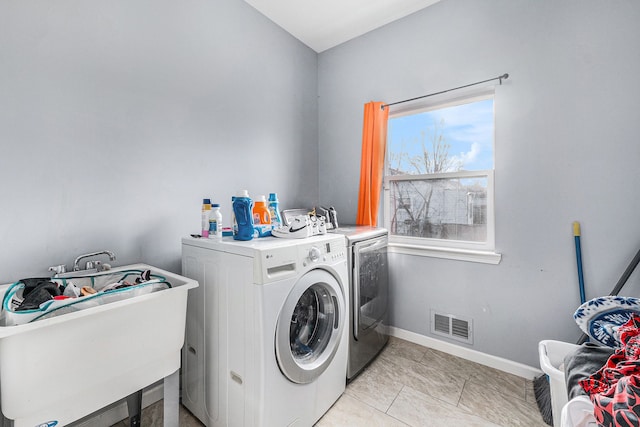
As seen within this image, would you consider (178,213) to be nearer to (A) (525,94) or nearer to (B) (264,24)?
(B) (264,24)

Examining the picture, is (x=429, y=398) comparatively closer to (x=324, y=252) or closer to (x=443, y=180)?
(x=324, y=252)

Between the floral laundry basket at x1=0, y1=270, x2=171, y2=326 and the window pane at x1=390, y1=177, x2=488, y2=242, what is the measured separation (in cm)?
193

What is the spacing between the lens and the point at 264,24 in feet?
7.54

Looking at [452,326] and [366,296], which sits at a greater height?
[366,296]

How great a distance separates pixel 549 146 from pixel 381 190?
1207 mm

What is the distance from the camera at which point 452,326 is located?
6.99 ft

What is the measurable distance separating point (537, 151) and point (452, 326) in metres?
1.38

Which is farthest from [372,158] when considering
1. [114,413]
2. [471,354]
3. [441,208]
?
[114,413]

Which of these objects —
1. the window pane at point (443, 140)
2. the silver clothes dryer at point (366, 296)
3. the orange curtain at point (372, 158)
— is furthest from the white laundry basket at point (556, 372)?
the orange curtain at point (372, 158)

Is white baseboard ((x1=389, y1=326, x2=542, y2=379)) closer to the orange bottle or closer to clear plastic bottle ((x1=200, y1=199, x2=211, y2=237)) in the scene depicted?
the orange bottle

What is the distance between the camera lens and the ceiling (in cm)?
217

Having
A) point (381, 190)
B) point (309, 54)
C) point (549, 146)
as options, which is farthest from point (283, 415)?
point (309, 54)

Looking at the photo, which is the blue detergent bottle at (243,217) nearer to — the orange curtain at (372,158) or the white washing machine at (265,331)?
the white washing machine at (265,331)

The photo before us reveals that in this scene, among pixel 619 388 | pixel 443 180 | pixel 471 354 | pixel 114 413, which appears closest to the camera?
pixel 619 388
